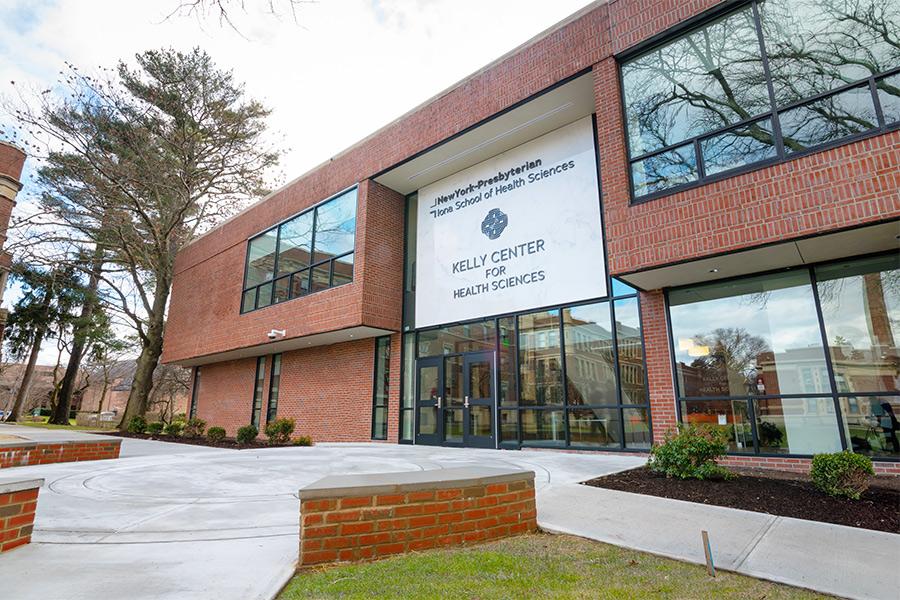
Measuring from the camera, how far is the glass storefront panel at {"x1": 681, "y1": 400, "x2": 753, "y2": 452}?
7.64 m

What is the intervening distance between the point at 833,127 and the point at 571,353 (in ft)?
18.6

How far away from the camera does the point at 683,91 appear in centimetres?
795

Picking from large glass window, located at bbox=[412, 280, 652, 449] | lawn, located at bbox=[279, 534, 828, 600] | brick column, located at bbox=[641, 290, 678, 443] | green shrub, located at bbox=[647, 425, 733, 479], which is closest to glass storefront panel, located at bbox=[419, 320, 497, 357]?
large glass window, located at bbox=[412, 280, 652, 449]

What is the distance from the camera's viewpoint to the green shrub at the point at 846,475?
482 cm

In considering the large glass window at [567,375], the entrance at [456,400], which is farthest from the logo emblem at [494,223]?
the entrance at [456,400]

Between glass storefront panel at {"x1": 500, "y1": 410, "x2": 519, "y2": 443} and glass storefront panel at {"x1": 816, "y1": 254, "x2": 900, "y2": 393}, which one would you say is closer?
glass storefront panel at {"x1": 816, "y1": 254, "x2": 900, "y2": 393}

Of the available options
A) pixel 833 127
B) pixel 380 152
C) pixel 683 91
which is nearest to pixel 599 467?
pixel 833 127

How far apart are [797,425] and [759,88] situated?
515cm

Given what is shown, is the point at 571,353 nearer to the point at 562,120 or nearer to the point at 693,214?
the point at 693,214

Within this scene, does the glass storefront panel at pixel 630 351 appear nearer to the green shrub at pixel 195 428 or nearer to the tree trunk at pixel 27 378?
the green shrub at pixel 195 428

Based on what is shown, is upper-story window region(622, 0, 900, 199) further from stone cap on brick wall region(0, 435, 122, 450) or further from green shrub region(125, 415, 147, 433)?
green shrub region(125, 415, 147, 433)

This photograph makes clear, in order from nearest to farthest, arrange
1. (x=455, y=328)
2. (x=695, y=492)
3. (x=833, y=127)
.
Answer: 1. (x=695, y=492)
2. (x=833, y=127)
3. (x=455, y=328)

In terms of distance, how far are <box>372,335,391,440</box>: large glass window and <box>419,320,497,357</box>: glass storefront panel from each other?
1273 millimetres

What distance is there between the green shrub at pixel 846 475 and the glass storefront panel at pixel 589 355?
4.35 metres
